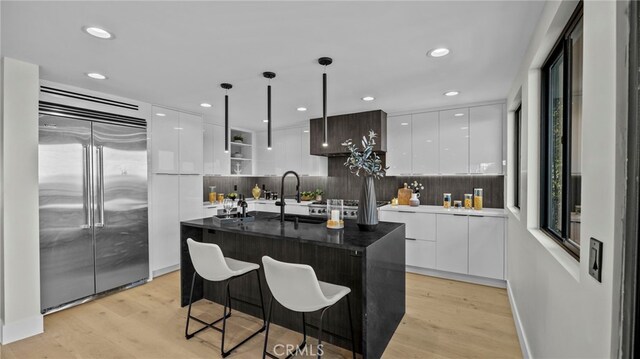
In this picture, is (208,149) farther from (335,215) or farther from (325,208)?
(335,215)

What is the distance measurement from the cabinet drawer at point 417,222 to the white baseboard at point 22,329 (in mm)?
3966

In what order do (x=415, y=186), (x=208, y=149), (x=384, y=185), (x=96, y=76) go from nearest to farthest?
(x=96, y=76), (x=415, y=186), (x=384, y=185), (x=208, y=149)

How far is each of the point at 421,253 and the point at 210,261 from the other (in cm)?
293

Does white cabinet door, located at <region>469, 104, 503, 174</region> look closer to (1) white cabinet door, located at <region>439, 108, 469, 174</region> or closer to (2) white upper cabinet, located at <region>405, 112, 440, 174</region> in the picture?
(1) white cabinet door, located at <region>439, 108, 469, 174</region>

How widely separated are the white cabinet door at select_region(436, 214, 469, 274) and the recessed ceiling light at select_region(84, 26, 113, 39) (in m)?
3.94

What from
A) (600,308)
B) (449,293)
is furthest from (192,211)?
(600,308)

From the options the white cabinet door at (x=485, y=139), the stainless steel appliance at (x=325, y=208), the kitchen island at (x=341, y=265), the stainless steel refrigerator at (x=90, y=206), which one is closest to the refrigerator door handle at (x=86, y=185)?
the stainless steel refrigerator at (x=90, y=206)

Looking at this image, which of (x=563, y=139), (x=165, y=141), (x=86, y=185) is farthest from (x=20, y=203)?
(x=563, y=139)

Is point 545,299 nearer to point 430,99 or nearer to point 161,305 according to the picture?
point 430,99

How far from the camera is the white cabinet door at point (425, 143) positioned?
14.0 feet

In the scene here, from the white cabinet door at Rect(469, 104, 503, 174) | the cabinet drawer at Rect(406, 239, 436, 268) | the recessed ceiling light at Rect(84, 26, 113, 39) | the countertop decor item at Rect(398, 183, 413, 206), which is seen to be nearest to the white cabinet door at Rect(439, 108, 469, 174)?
the white cabinet door at Rect(469, 104, 503, 174)

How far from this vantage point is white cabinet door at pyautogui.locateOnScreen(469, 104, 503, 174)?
3.85 m

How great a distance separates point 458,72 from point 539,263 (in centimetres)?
186

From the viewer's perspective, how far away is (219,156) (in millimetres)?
5262
